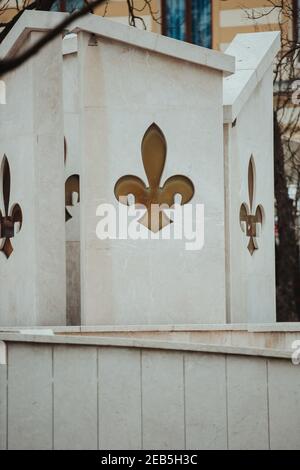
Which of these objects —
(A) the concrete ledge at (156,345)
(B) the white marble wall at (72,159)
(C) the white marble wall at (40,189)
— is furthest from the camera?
(B) the white marble wall at (72,159)

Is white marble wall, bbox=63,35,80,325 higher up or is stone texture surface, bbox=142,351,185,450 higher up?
white marble wall, bbox=63,35,80,325

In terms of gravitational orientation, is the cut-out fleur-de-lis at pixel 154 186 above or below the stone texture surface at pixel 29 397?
above

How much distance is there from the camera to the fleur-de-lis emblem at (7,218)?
1458 centimetres

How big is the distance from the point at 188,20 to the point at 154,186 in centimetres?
1340

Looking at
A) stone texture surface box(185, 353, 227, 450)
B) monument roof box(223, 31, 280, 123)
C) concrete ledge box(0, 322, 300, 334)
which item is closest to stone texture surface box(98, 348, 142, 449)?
stone texture surface box(185, 353, 227, 450)

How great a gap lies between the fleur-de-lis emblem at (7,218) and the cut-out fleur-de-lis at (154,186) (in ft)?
4.05

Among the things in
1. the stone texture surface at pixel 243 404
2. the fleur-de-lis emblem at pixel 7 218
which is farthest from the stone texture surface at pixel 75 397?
the fleur-de-lis emblem at pixel 7 218

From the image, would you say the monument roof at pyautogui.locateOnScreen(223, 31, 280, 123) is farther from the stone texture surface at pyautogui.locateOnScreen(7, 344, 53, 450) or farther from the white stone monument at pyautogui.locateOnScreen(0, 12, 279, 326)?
the stone texture surface at pyautogui.locateOnScreen(7, 344, 53, 450)

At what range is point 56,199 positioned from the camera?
45.6ft

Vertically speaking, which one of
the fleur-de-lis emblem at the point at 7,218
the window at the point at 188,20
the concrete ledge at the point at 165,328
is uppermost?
the window at the point at 188,20

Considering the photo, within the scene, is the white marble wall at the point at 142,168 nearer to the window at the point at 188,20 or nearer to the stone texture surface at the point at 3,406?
the stone texture surface at the point at 3,406

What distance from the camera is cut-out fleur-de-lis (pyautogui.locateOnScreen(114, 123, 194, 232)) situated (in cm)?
1415

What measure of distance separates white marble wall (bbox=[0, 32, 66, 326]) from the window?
12.8m

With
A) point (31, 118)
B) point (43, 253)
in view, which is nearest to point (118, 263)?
point (43, 253)
